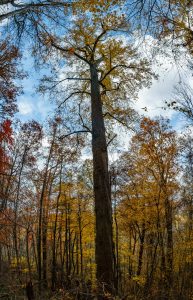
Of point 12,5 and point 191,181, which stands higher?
point 12,5

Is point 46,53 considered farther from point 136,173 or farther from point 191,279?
point 191,279

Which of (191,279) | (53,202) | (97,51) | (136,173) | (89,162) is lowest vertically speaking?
(191,279)

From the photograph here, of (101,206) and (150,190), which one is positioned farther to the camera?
(150,190)

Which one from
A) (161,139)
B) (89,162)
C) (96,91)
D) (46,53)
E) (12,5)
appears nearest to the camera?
(12,5)

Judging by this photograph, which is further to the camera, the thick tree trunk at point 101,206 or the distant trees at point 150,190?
the distant trees at point 150,190

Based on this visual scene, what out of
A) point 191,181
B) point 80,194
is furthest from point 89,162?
point 191,181

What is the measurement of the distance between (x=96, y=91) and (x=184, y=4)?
12.8ft

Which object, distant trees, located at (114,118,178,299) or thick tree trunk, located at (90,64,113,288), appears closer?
thick tree trunk, located at (90,64,113,288)

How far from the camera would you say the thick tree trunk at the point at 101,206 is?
17.1 ft

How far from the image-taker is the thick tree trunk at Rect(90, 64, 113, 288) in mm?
5215

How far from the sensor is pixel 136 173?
16609mm

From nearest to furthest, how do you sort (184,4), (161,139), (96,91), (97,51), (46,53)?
(184,4), (46,53), (96,91), (97,51), (161,139)

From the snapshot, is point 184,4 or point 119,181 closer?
point 184,4

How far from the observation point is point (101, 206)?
568 cm
